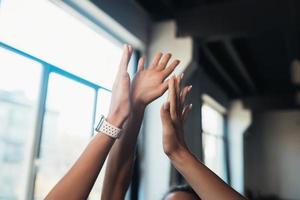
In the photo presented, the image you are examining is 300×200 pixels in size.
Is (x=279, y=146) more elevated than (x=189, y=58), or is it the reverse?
(x=189, y=58)

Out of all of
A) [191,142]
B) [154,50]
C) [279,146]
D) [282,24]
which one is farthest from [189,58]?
[279,146]

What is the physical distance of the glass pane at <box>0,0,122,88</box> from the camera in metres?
1.89

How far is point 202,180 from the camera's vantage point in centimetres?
67

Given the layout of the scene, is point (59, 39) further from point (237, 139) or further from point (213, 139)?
point (237, 139)

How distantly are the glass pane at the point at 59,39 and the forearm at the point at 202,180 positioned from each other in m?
1.49

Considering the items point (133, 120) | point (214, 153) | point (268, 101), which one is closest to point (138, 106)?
point (133, 120)

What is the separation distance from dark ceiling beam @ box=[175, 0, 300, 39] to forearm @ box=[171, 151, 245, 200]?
272cm

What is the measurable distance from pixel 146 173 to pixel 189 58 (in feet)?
4.23

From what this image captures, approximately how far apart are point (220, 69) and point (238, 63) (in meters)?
0.39

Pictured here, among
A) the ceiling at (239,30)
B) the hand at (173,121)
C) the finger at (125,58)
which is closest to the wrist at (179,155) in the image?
the hand at (173,121)

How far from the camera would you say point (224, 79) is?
19.3 ft

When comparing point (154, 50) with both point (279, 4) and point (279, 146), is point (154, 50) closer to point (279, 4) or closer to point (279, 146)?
point (279, 4)

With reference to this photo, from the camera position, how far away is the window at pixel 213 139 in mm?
5266

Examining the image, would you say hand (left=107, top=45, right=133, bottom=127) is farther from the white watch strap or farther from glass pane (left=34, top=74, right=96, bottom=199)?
glass pane (left=34, top=74, right=96, bottom=199)
